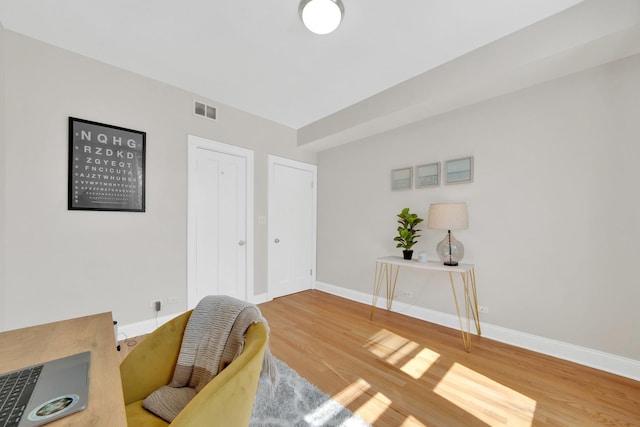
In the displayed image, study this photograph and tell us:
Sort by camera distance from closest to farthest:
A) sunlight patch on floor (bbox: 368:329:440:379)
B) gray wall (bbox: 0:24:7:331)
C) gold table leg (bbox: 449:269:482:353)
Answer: gray wall (bbox: 0:24:7:331) → sunlight patch on floor (bbox: 368:329:440:379) → gold table leg (bbox: 449:269:482:353)

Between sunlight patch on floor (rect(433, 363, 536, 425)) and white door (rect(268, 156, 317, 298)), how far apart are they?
98.8 inches

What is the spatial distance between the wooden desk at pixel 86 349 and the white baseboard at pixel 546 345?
2967mm

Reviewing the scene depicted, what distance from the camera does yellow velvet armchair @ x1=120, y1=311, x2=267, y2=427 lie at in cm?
74

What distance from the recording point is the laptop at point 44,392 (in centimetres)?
59

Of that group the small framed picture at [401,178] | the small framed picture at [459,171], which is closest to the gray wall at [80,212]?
the small framed picture at [401,178]

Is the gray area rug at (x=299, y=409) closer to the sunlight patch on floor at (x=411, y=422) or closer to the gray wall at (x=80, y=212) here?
the sunlight patch on floor at (x=411, y=422)

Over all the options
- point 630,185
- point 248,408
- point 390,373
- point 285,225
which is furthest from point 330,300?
point 630,185

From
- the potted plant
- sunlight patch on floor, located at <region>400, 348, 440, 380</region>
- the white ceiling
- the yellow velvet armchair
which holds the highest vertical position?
the white ceiling

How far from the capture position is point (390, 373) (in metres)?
1.98

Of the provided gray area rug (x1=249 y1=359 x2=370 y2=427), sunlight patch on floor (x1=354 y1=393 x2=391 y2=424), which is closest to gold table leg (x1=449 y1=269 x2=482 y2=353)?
sunlight patch on floor (x1=354 y1=393 x2=391 y2=424)

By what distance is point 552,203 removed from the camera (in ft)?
7.44

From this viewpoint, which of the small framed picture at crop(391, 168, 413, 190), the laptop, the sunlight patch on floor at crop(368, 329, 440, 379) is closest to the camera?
the laptop

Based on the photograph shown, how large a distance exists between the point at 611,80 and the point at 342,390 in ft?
10.5

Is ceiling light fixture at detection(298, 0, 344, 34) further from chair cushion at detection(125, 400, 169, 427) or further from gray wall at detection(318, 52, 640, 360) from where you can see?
chair cushion at detection(125, 400, 169, 427)
